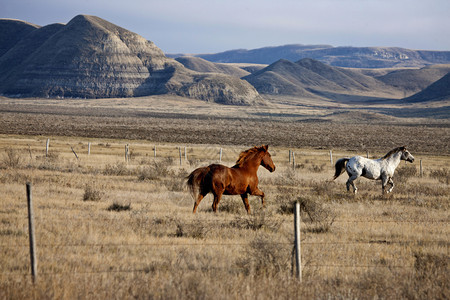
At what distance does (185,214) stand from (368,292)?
6358 millimetres

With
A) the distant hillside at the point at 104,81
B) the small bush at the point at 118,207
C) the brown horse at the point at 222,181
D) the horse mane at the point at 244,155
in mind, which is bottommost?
the small bush at the point at 118,207

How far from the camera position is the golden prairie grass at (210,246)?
20.8 feet

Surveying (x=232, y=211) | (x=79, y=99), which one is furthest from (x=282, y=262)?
(x=79, y=99)

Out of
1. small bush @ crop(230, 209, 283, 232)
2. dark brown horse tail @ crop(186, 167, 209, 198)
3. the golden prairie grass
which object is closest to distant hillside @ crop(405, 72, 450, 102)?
the golden prairie grass

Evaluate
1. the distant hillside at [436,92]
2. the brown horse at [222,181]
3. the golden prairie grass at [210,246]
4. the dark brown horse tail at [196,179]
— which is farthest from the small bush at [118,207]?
the distant hillside at [436,92]

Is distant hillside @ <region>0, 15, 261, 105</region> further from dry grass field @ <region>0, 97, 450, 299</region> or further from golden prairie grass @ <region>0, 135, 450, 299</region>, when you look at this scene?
golden prairie grass @ <region>0, 135, 450, 299</region>

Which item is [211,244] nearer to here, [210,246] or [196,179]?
[210,246]

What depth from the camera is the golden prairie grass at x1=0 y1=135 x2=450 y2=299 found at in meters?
6.34

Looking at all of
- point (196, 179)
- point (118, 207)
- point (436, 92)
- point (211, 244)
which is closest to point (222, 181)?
point (196, 179)

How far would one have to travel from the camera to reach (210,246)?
29.2 ft

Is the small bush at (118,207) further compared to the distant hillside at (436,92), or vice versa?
the distant hillside at (436,92)

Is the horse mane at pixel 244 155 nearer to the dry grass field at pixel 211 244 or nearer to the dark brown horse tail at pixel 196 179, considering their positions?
the dark brown horse tail at pixel 196 179

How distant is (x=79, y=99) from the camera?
17700 cm

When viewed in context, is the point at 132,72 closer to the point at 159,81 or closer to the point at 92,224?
the point at 159,81
